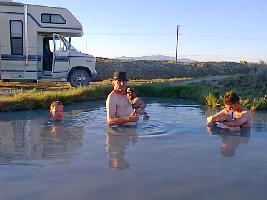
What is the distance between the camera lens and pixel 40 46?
1662cm

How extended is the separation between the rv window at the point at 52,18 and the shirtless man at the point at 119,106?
850cm

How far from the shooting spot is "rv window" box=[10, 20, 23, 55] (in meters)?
16.1

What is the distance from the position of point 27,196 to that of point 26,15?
12021 mm

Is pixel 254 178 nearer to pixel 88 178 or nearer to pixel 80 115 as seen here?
pixel 88 178

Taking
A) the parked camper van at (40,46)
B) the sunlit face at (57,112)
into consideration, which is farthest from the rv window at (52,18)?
the sunlit face at (57,112)

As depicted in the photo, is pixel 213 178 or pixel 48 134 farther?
pixel 48 134

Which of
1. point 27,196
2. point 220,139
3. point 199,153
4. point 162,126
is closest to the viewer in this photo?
point 27,196

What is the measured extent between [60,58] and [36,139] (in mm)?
8790

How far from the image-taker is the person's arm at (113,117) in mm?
8321

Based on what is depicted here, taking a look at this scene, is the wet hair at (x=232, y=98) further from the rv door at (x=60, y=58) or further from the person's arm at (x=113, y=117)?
the rv door at (x=60, y=58)

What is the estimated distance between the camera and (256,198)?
4.93 m

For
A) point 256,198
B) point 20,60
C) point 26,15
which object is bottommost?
point 256,198

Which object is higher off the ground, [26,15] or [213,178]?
[26,15]

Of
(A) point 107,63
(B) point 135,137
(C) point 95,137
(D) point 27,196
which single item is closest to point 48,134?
(C) point 95,137
